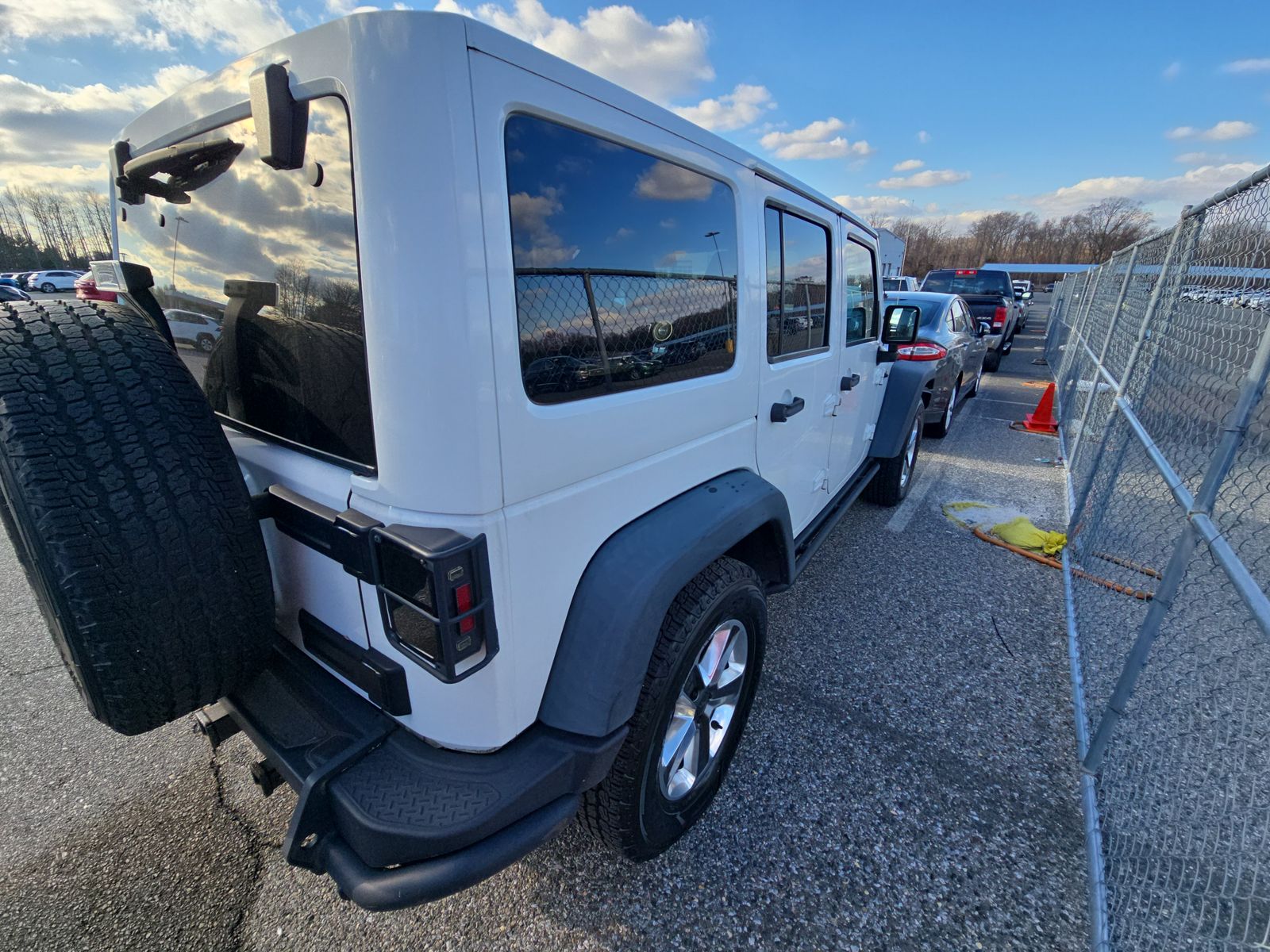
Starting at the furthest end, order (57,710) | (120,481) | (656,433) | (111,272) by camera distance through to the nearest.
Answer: (57,710) < (111,272) < (656,433) < (120,481)

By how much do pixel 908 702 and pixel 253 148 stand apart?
319 cm

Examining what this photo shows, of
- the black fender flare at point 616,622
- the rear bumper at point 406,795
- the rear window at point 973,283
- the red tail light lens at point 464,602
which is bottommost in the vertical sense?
the rear bumper at point 406,795

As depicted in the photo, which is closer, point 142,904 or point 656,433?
point 656,433

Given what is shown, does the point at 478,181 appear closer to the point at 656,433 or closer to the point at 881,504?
the point at 656,433

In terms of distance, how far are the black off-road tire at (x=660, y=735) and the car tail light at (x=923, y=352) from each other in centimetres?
471

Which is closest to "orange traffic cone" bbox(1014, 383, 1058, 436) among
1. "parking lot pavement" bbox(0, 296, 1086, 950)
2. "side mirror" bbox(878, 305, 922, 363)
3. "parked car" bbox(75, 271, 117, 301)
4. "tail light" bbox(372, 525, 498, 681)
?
"side mirror" bbox(878, 305, 922, 363)

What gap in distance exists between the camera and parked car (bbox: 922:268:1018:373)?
41.7ft

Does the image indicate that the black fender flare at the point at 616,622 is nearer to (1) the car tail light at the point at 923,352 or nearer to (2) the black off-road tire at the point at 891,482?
(2) the black off-road tire at the point at 891,482

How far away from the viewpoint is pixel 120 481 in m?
1.31

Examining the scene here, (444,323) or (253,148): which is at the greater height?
(253,148)

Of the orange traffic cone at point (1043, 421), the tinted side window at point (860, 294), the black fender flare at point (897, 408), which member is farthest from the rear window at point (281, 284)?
the orange traffic cone at point (1043, 421)

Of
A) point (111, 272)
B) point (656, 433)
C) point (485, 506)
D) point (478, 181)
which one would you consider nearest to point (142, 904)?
point (485, 506)

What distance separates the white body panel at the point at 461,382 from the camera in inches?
43.8

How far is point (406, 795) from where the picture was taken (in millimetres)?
1373
